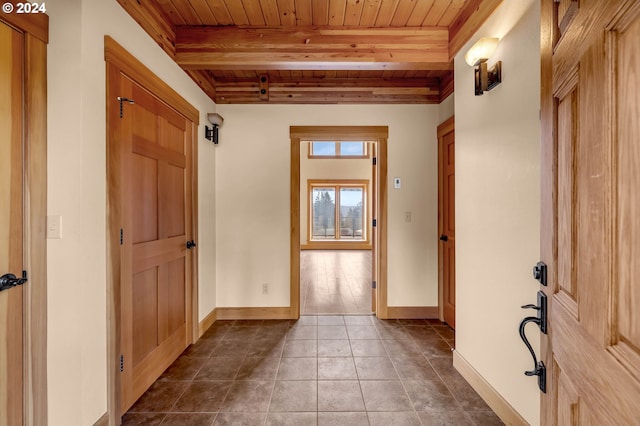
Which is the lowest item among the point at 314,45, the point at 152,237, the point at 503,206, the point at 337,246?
the point at 337,246

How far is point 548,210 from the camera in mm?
864

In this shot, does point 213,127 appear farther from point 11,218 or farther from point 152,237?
point 11,218

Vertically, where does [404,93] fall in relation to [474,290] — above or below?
above

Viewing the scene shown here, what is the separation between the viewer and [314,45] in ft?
7.89

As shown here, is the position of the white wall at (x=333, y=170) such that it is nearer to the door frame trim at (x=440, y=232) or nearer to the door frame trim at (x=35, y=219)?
the door frame trim at (x=440, y=232)

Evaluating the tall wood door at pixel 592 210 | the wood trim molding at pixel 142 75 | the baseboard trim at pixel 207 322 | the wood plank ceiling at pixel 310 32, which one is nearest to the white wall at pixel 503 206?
the wood plank ceiling at pixel 310 32

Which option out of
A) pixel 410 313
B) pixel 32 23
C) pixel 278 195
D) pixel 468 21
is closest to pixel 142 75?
pixel 32 23

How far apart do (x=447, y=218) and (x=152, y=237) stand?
284cm

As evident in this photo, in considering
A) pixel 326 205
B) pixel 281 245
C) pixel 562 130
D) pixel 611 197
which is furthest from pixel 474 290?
pixel 326 205

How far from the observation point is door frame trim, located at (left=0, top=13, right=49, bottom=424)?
4.41ft

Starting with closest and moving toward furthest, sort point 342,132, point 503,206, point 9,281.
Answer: point 9,281 → point 503,206 → point 342,132

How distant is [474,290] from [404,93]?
226cm

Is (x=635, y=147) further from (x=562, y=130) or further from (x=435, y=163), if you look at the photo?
(x=435, y=163)

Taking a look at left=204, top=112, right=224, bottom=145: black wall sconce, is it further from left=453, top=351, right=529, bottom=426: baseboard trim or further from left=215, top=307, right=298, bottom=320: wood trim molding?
left=453, top=351, right=529, bottom=426: baseboard trim
